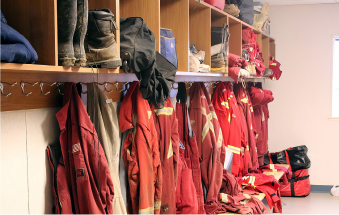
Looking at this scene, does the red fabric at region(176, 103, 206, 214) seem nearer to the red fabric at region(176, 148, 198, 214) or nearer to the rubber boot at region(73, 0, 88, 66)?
the red fabric at region(176, 148, 198, 214)

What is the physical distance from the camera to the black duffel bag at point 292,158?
4828 mm

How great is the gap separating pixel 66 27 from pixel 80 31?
0.08 meters

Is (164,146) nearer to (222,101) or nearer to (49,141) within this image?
(49,141)

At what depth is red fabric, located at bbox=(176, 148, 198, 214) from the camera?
2.38 meters

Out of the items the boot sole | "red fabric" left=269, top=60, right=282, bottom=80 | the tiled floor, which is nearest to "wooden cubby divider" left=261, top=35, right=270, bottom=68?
"red fabric" left=269, top=60, right=282, bottom=80

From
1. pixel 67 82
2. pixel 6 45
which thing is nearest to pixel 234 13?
pixel 67 82

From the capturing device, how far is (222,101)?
11.1 ft

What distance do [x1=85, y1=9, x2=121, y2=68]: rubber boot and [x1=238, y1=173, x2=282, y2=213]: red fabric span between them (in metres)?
2.30

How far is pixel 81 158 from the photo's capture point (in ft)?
5.22

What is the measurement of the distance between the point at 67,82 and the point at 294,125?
4.32 meters

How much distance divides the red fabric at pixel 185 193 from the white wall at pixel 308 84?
320 centimetres

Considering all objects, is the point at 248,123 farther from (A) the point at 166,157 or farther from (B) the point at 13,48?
(B) the point at 13,48

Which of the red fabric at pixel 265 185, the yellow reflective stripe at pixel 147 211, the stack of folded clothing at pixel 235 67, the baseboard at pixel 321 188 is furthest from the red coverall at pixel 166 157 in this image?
the baseboard at pixel 321 188

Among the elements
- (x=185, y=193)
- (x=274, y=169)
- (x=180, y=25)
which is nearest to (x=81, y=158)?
(x=185, y=193)
